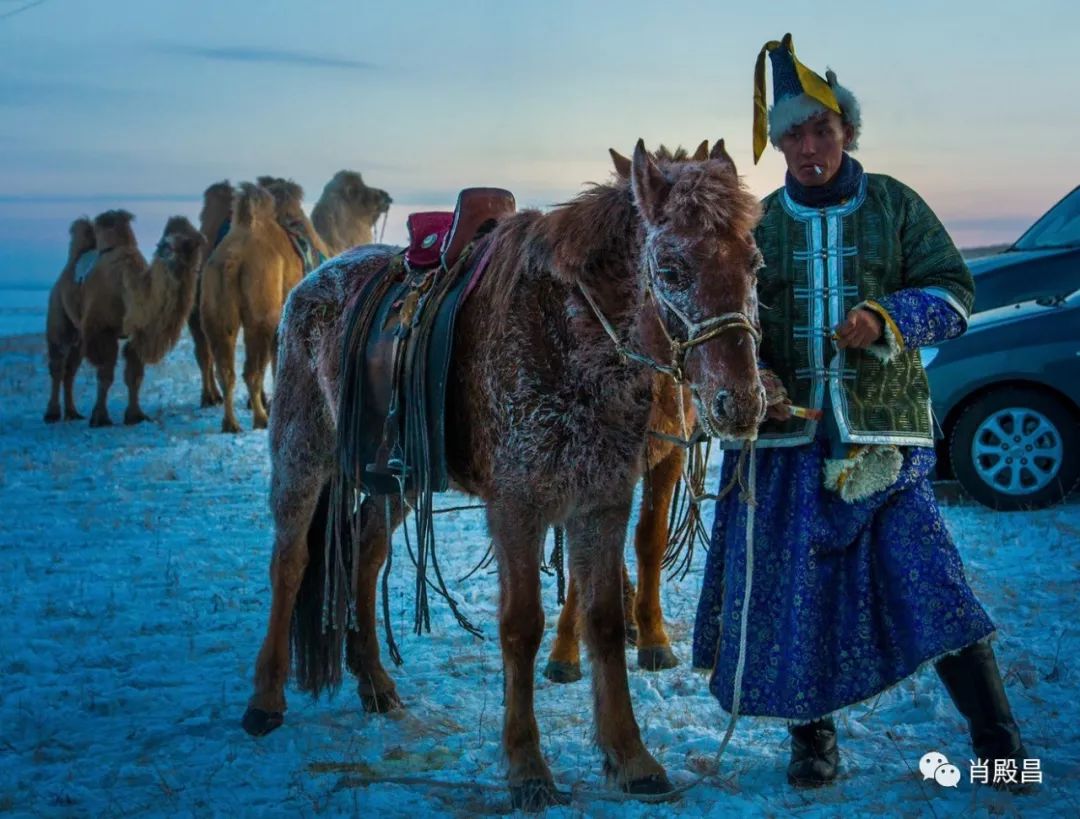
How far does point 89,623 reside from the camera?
572cm

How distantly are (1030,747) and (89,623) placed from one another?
14.3 feet

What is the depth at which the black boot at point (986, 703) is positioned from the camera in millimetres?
3545

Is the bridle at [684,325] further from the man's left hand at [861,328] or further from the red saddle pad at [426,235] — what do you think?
the red saddle pad at [426,235]

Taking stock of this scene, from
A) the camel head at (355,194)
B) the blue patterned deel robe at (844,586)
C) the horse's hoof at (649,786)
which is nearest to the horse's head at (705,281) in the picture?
the blue patterned deel robe at (844,586)

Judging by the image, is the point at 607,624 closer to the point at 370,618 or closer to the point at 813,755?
the point at 813,755

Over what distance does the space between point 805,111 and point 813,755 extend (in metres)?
2.04

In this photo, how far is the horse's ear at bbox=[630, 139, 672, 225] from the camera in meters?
3.27

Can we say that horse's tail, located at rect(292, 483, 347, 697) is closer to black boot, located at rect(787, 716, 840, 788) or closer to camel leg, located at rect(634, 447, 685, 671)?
camel leg, located at rect(634, 447, 685, 671)

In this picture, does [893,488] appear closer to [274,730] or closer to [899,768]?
[899,768]

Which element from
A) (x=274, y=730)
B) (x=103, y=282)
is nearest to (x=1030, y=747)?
(x=274, y=730)

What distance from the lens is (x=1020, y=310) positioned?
742cm

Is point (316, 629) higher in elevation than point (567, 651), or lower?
higher

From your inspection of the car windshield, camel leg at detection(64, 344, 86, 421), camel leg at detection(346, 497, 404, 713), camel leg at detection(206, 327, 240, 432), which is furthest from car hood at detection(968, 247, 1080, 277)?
camel leg at detection(64, 344, 86, 421)

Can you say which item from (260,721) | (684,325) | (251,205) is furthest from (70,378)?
(684,325)
